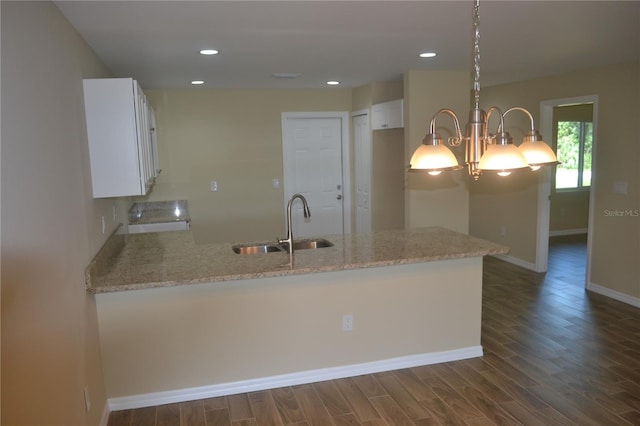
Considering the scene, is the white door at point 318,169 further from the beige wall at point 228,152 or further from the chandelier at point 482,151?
the chandelier at point 482,151

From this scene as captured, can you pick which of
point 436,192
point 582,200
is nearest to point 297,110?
point 436,192

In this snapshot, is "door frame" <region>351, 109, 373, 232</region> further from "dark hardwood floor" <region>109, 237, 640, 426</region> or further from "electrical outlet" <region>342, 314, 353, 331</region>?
"electrical outlet" <region>342, 314, 353, 331</region>

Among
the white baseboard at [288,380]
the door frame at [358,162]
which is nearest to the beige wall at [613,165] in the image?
the door frame at [358,162]

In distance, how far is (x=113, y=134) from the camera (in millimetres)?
2912

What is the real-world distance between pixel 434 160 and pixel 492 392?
5.86 feet

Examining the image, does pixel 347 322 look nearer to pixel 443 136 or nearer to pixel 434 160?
pixel 434 160

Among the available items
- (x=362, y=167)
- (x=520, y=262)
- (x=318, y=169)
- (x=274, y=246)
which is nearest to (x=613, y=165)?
(x=520, y=262)

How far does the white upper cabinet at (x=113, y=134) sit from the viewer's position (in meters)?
2.86

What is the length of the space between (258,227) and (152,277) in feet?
11.3

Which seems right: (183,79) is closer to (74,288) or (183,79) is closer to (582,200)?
(74,288)

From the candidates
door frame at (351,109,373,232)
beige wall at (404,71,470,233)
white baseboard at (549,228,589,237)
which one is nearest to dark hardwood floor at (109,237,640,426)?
beige wall at (404,71,470,233)

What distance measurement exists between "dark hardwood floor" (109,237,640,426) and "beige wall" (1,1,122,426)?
830mm

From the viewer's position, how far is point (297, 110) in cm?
616

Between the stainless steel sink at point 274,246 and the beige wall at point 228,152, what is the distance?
2.43 metres
